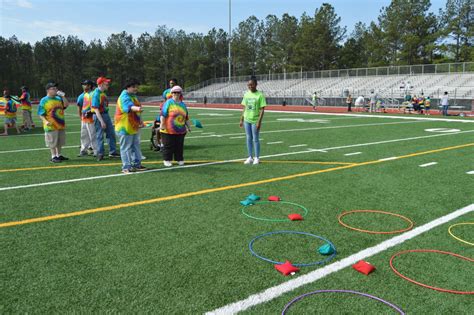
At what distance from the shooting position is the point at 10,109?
51.8ft

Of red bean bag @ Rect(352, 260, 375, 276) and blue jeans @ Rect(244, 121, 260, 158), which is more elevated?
blue jeans @ Rect(244, 121, 260, 158)

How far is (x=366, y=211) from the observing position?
546 cm

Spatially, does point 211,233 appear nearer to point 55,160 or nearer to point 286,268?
point 286,268

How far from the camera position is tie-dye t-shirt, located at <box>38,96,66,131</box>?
8.88m

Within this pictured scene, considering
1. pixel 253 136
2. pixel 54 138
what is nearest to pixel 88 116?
pixel 54 138

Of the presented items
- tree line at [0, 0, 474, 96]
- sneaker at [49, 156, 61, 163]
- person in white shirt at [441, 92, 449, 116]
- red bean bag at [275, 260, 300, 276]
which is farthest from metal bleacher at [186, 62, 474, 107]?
red bean bag at [275, 260, 300, 276]

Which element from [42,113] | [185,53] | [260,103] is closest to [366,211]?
[260,103]

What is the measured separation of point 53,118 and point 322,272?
756cm

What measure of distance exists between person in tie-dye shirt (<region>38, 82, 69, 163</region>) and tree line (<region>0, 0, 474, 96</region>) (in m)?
61.9

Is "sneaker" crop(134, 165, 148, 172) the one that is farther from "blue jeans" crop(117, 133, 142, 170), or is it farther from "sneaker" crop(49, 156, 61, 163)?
"sneaker" crop(49, 156, 61, 163)

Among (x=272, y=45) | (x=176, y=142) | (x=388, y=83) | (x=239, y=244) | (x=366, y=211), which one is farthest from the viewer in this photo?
(x=272, y=45)

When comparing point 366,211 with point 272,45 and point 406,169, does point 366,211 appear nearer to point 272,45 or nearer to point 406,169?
point 406,169

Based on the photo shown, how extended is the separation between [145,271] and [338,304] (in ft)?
5.71

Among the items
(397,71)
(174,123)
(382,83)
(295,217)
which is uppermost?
(397,71)
